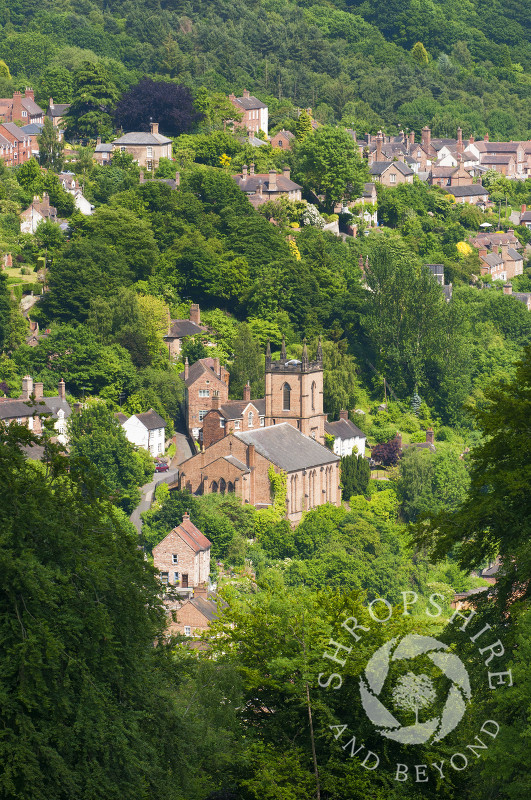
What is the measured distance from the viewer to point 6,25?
454 ft

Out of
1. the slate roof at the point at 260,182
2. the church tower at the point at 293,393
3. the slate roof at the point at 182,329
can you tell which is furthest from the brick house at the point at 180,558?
the slate roof at the point at 260,182

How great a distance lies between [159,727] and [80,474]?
396cm

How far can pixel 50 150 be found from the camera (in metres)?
99.9

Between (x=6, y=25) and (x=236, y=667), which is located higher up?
(x=6, y=25)

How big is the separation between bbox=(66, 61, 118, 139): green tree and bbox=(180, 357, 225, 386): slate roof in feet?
88.3

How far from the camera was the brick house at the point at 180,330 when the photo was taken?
3342 inches

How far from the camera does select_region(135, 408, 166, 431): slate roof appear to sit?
3071 inches

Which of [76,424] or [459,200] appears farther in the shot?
[459,200]

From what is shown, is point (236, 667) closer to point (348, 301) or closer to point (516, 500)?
point (516, 500)

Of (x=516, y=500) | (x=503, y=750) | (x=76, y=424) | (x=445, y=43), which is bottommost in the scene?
(x=503, y=750)

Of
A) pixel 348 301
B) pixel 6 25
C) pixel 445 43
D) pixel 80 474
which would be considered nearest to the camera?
pixel 80 474

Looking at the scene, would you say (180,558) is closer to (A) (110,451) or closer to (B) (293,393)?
(A) (110,451)

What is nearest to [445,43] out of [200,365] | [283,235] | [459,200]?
[459,200]

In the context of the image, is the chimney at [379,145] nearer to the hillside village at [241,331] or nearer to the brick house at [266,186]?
the hillside village at [241,331]
